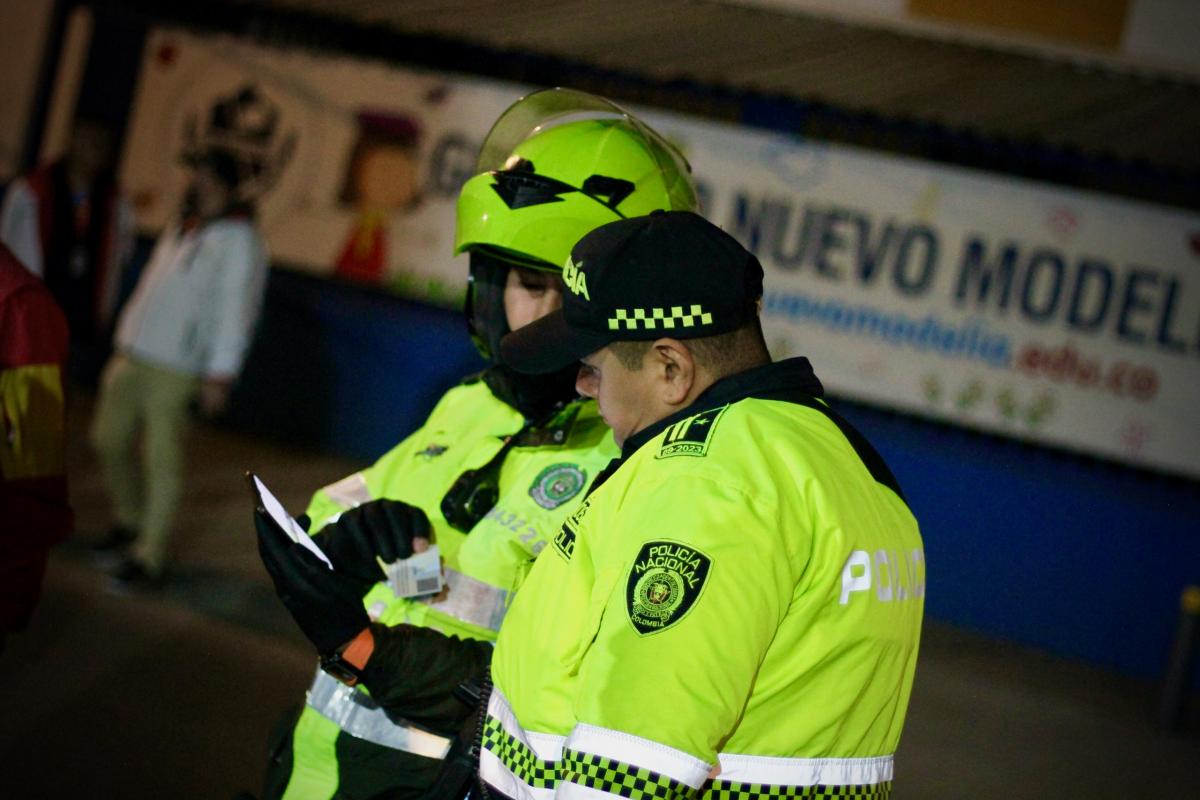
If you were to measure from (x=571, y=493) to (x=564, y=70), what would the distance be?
270 inches

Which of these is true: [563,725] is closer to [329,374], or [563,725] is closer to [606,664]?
[606,664]

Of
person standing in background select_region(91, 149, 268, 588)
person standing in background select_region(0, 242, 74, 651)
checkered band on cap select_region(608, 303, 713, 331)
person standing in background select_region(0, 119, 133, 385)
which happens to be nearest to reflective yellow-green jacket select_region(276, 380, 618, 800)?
checkered band on cap select_region(608, 303, 713, 331)

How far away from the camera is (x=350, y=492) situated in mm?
2514

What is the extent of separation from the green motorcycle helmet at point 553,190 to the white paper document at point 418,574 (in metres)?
0.52

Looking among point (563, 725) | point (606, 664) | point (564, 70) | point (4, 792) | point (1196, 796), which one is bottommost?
point (4, 792)

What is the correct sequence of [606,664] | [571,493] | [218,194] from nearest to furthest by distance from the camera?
1. [606,664]
2. [571,493]
3. [218,194]

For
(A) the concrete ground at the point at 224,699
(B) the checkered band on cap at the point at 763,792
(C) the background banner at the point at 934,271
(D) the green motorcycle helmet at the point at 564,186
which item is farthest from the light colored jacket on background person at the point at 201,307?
(B) the checkered band on cap at the point at 763,792

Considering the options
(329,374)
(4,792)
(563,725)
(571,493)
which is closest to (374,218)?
(329,374)

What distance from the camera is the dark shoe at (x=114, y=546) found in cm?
641

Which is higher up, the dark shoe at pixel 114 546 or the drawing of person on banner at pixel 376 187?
the drawing of person on banner at pixel 376 187

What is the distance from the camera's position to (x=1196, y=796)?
598 centimetres

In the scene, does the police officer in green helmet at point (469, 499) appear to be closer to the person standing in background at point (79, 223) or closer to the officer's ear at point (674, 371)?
the officer's ear at point (674, 371)

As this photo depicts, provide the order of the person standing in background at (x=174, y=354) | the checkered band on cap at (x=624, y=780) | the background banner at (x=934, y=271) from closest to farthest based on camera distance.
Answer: the checkered band on cap at (x=624, y=780) < the person standing in background at (x=174, y=354) < the background banner at (x=934, y=271)

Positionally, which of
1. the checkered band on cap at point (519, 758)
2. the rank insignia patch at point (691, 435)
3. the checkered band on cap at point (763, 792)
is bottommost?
the checkered band on cap at point (519, 758)
